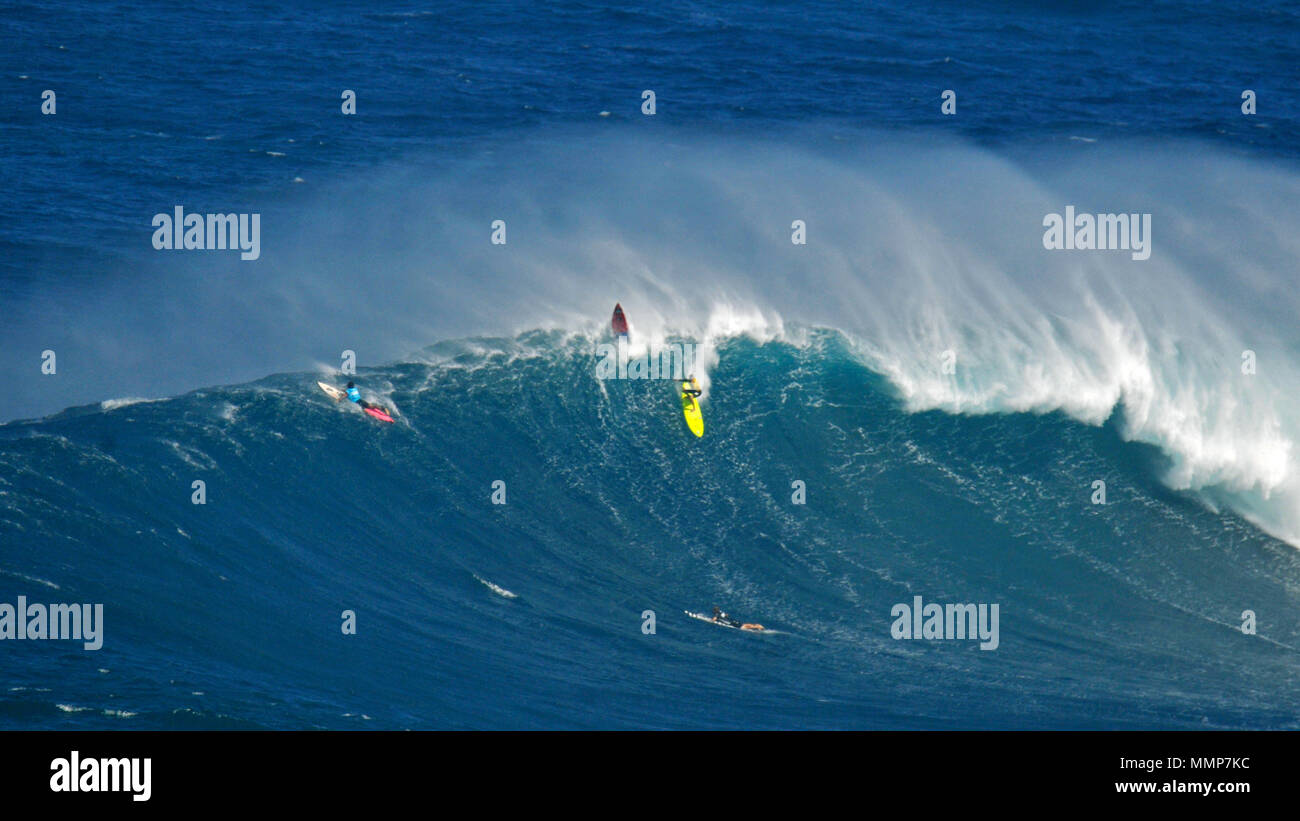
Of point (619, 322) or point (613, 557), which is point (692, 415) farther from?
point (613, 557)

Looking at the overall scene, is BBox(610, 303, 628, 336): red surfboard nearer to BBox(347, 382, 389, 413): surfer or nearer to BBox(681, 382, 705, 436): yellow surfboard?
BBox(681, 382, 705, 436): yellow surfboard

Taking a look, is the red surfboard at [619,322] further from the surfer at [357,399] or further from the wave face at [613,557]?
the surfer at [357,399]

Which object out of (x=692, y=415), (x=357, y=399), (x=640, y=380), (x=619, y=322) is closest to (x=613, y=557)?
(x=692, y=415)

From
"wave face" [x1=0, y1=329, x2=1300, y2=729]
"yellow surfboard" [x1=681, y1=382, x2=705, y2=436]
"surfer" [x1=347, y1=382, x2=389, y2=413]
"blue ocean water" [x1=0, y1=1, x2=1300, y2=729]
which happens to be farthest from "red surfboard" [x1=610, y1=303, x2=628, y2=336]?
"surfer" [x1=347, y1=382, x2=389, y2=413]

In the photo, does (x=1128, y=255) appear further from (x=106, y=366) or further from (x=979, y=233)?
(x=106, y=366)

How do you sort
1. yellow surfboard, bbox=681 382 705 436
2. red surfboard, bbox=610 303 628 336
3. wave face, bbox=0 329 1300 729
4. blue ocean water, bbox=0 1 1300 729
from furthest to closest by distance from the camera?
red surfboard, bbox=610 303 628 336 < yellow surfboard, bbox=681 382 705 436 < blue ocean water, bbox=0 1 1300 729 < wave face, bbox=0 329 1300 729
